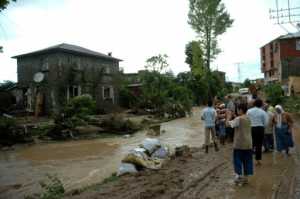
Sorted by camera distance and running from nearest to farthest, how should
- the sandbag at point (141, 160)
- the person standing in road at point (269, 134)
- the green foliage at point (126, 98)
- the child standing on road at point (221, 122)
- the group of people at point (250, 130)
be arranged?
1. the group of people at point (250, 130)
2. the sandbag at point (141, 160)
3. the person standing in road at point (269, 134)
4. the child standing on road at point (221, 122)
5. the green foliage at point (126, 98)

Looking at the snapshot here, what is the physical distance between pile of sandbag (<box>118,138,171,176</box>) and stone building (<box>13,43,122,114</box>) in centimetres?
1805

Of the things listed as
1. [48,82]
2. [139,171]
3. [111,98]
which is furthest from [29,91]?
[139,171]

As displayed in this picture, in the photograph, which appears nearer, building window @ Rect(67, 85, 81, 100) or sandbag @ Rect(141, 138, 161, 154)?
sandbag @ Rect(141, 138, 161, 154)

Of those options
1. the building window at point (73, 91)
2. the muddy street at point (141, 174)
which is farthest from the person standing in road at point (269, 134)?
the building window at point (73, 91)

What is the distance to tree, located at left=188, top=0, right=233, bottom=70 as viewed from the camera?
4162 cm

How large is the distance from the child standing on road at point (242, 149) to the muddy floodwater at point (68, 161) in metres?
4.60

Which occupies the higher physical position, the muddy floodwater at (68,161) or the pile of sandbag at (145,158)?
the pile of sandbag at (145,158)

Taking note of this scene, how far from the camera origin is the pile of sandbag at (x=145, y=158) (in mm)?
9406

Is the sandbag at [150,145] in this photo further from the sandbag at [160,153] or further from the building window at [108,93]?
the building window at [108,93]

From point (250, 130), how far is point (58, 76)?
2355cm

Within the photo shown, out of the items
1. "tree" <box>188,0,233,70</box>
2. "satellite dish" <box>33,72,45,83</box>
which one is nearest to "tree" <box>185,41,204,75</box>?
"tree" <box>188,0,233,70</box>

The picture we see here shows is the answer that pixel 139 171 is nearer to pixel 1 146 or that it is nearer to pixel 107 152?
pixel 107 152

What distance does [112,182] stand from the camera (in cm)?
833

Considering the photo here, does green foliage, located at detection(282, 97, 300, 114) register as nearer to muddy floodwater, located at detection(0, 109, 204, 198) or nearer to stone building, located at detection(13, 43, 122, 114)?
muddy floodwater, located at detection(0, 109, 204, 198)
